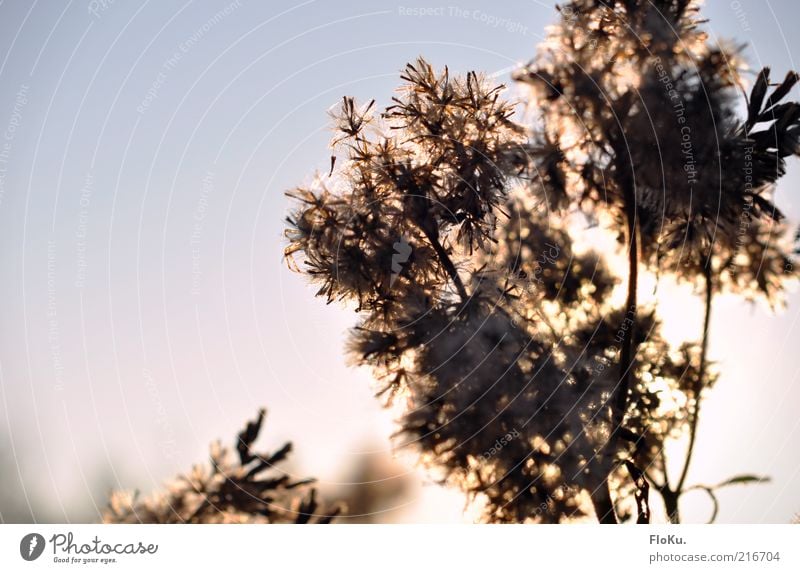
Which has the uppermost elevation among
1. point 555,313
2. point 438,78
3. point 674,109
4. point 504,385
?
point 438,78

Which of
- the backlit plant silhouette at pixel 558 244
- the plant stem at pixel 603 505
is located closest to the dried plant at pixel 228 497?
the backlit plant silhouette at pixel 558 244

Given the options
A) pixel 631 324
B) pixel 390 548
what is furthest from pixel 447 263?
pixel 390 548

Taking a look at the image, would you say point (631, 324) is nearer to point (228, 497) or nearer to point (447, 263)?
point (447, 263)

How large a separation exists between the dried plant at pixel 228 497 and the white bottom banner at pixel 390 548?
2.2 inches

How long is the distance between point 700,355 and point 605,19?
6.76 feet

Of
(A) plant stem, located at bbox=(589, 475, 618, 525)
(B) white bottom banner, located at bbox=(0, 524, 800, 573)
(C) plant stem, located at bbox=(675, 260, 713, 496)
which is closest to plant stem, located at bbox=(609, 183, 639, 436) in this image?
(A) plant stem, located at bbox=(589, 475, 618, 525)

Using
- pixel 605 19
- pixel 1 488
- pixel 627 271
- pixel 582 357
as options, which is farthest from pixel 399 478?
pixel 605 19

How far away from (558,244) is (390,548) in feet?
6.44

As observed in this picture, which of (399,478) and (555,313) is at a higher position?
(555,313)

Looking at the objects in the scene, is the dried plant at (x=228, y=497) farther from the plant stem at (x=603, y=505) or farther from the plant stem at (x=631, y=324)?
the plant stem at (x=631, y=324)

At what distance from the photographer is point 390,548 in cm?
402

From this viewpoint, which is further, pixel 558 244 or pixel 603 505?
pixel 558 244

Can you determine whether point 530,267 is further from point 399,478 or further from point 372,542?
point 372,542

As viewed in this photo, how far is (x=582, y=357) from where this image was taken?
4316mm
